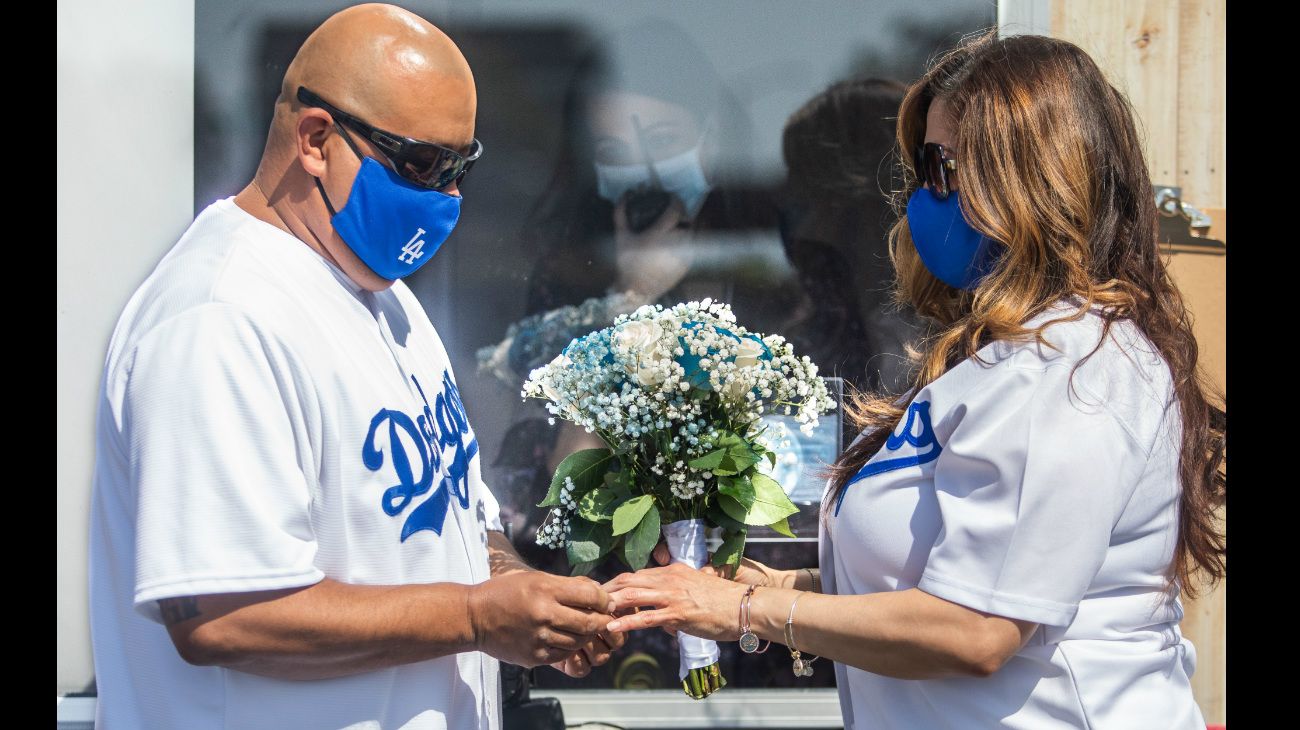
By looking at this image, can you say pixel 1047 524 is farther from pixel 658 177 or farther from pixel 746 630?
pixel 658 177

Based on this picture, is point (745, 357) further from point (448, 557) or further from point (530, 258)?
point (530, 258)

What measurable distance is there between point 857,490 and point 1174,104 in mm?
2346

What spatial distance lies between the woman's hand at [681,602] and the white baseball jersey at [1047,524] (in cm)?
27

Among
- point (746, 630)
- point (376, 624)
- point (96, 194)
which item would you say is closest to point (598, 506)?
point (746, 630)

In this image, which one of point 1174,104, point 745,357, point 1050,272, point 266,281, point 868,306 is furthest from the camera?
point 868,306

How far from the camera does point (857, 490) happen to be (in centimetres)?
202

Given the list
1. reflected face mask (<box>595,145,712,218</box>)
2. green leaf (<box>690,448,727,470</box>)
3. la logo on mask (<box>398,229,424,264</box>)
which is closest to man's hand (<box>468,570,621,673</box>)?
green leaf (<box>690,448,727,470</box>)

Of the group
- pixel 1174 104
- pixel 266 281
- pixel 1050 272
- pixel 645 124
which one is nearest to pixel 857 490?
pixel 1050 272

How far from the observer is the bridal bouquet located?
7.23 ft

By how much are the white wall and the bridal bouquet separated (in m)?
1.92

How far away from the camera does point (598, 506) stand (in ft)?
7.61

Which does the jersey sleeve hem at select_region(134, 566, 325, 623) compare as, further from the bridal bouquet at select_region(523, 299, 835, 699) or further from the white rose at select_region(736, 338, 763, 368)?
the white rose at select_region(736, 338, 763, 368)

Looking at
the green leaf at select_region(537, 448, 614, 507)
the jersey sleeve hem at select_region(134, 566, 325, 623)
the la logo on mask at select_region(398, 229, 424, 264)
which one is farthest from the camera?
the green leaf at select_region(537, 448, 614, 507)

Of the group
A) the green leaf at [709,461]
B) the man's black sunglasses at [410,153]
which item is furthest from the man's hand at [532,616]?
the man's black sunglasses at [410,153]
